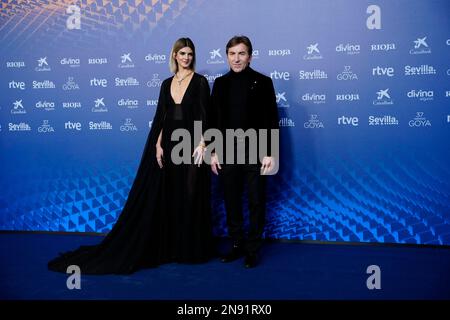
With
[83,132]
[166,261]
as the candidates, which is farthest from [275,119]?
[83,132]

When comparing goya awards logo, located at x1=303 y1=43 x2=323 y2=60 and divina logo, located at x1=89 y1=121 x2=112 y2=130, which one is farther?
divina logo, located at x1=89 y1=121 x2=112 y2=130

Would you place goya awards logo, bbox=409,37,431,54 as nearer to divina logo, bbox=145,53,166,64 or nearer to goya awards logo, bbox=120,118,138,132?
divina logo, bbox=145,53,166,64

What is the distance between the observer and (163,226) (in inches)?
126

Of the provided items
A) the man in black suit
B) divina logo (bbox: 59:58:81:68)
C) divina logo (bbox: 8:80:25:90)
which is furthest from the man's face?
divina logo (bbox: 8:80:25:90)

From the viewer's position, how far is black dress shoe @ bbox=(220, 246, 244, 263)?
3.16 m

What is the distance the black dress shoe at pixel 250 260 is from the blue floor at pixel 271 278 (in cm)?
4

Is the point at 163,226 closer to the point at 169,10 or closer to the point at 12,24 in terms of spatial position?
the point at 169,10

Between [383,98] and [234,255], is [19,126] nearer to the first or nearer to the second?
[234,255]

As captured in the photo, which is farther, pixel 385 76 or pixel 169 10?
pixel 169 10

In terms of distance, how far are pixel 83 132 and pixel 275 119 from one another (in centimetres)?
202

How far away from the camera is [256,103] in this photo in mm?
3088

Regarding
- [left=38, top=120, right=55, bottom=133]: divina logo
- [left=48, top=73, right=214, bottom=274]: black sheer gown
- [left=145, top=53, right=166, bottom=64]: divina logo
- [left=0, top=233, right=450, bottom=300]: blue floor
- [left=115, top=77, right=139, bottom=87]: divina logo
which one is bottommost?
[left=0, top=233, right=450, bottom=300]: blue floor

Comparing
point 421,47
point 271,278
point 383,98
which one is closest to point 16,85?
point 271,278
